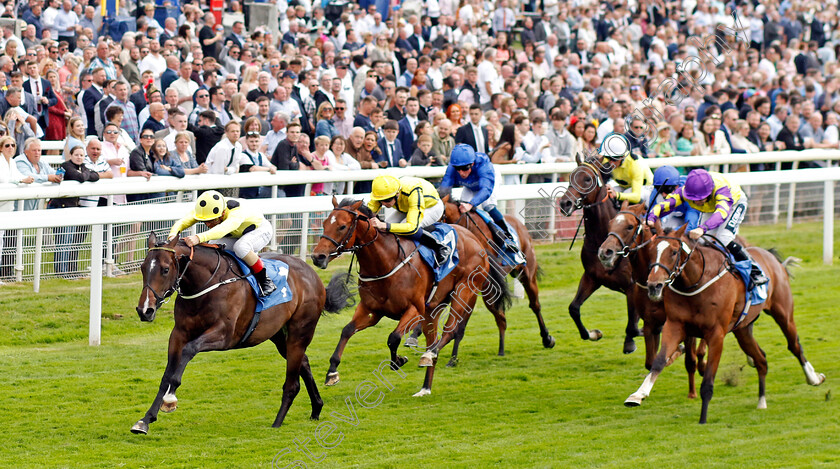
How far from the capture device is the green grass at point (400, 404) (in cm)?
620

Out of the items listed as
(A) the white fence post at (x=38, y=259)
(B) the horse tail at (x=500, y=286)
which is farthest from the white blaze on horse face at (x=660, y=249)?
(A) the white fence post at (x=38, y=259)

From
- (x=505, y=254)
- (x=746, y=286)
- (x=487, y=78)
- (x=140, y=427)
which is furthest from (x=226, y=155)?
(x=487, y=78)

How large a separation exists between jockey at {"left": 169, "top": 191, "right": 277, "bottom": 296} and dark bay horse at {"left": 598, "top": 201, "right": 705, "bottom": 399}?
82.2 inches

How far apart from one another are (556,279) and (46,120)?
5333 millimetres

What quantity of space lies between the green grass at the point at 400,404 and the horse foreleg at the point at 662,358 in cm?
24

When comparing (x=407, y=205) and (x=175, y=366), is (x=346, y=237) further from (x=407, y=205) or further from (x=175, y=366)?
(x=175, y=366)

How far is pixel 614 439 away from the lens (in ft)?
21.8

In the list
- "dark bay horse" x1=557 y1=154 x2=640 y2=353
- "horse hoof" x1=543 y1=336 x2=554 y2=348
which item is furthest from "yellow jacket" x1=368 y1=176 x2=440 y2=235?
"horse hoof" x1=543 y1=336 x2=554 y2=348

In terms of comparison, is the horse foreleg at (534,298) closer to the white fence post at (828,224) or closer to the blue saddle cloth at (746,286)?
the blue saddle cloth at (746,286)

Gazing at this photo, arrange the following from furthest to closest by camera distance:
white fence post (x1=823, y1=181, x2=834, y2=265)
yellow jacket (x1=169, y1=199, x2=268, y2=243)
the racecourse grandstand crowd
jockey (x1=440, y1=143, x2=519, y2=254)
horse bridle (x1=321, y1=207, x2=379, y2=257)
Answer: white fence post (x1=823, y1=181, x2=834, y2=265) → the racecourse grandstand crowd → jockey (x1=440, y1=143, x2=519, y2=254) → horse bridle (x1=321, y1=207, x2=379, y2=257) → yellow jacket (x1=169, y1=199, x2=268, y2=243)

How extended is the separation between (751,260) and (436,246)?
2.16 metres

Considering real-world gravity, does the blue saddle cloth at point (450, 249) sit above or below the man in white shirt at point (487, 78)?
below

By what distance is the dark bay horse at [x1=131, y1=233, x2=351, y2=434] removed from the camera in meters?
6.08

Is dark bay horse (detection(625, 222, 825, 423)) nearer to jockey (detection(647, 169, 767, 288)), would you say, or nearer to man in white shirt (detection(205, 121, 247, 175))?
jockey (detection(647, 169, 767, 288))
